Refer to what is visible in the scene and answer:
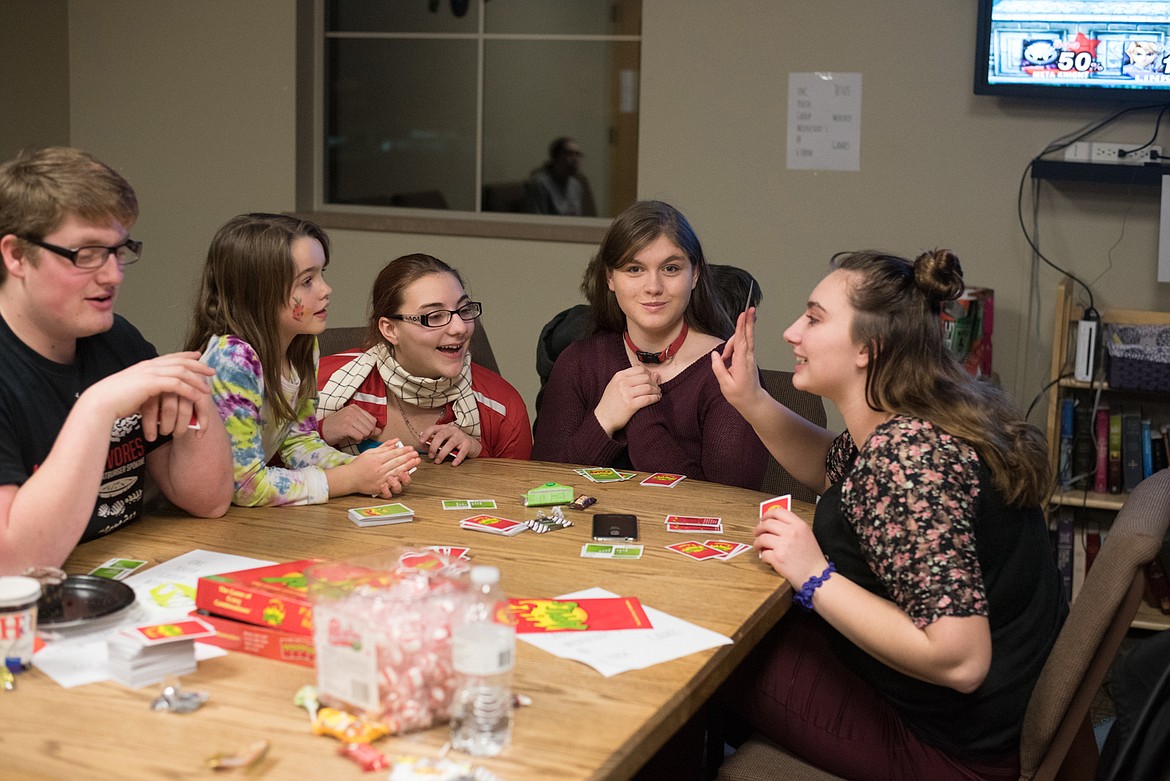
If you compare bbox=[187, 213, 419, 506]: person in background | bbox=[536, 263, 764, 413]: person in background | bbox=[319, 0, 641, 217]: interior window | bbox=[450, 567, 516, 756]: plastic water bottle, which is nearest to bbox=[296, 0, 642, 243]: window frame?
bbox=[319, 0, 641, 217]: interior window

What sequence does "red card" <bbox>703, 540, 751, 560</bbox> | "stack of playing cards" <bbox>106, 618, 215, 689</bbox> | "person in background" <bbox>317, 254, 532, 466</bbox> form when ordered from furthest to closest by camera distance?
"person in background" <bbox>317, 254, 532, 466</bbox>
"red card" <bbox>703, 540, 751, 560</bbox>
"stack of playing cards" <bbox>106, 618, 215, 689</bbox>

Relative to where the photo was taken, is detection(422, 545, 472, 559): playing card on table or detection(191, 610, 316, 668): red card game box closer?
detection(191, 610, 316, 668): red card game box

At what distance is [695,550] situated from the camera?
2.10m

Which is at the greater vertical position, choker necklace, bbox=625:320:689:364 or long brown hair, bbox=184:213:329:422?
long brown hair, bbox=184:213:329:422

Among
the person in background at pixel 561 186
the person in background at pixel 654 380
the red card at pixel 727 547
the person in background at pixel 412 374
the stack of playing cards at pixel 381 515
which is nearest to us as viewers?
the red card at pixel 727 547

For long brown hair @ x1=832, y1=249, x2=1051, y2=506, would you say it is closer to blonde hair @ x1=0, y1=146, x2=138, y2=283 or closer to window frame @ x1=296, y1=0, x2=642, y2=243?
blonde hair @ x1=0, y1=146, x2=138, y2=283

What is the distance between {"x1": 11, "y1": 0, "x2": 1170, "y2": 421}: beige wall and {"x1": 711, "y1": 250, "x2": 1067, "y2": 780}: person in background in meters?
2.62

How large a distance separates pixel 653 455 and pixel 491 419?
418 millimetres

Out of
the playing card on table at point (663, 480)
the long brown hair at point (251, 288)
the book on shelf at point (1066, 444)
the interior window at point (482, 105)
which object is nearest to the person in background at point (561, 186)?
the interior window at point (482, 105)

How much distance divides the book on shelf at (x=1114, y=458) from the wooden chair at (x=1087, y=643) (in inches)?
91.7

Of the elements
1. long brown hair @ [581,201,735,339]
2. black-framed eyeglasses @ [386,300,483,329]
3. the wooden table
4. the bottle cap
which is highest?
long brown hair @ [581,201,735,339]

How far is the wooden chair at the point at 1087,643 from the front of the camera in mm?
1749

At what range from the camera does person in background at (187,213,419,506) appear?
2.25 metres

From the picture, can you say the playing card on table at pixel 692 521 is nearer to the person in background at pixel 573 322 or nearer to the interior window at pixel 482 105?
the person in background at pixel 573 322
